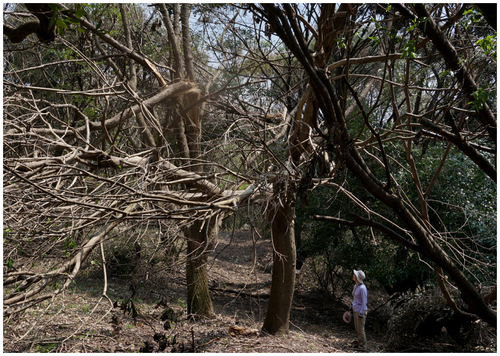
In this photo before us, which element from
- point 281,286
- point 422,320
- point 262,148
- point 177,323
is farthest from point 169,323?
point 422,320

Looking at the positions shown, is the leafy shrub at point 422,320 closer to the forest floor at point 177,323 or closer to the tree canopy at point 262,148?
the forest floor at point 177,323

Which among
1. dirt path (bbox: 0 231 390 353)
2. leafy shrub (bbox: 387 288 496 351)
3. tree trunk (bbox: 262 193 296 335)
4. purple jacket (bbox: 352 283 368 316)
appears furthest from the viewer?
purple jacket (bbox: 352 283 368 316)

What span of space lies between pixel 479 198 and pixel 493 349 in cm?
287

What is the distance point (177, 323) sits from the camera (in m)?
7.35

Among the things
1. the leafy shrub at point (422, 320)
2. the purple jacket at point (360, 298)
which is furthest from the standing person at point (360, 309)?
the leafy shrub at point (422, 320)

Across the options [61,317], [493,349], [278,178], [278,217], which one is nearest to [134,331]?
[61,317]

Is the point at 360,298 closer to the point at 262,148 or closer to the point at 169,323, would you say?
the point at 169,323

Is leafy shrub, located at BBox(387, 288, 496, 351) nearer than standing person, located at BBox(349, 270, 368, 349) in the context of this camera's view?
Yes

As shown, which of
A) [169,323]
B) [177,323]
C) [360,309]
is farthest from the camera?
[177,323]

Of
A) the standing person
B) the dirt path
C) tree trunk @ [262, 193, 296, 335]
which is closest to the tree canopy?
tree trunk @ [262, 193, 296, 335]

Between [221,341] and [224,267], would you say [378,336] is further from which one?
[224,267]

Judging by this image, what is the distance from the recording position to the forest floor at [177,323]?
205 inches

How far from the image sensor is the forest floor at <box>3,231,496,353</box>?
5.22 metres

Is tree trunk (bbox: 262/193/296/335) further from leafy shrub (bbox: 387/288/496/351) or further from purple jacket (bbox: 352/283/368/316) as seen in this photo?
leafy shrub (bbox: 387/288/496/351)
